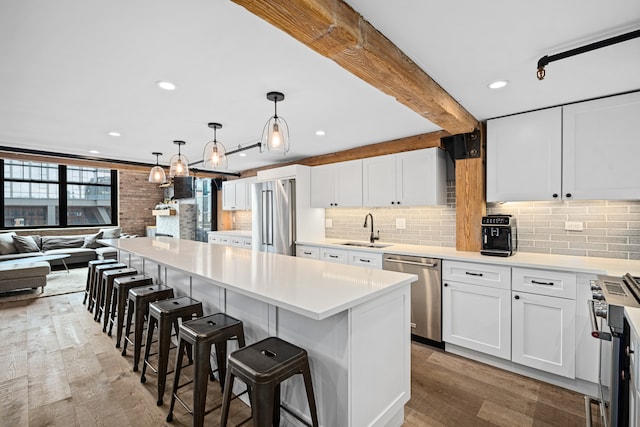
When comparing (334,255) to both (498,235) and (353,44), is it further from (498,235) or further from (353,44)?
(353,44)

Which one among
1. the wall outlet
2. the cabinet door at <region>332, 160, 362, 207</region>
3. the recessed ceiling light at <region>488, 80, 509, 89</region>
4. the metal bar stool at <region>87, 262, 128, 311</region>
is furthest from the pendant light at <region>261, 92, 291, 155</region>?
the metal bar stool at <region>87, 262, 128, 311</region>

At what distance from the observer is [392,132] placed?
3404mm

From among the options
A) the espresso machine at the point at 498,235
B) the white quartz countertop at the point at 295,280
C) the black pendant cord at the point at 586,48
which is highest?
the black pendant cord at the point at 586,48

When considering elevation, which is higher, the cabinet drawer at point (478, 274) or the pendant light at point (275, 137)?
the pendant light at point (275, 137)

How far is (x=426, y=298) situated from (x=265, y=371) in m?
2.06

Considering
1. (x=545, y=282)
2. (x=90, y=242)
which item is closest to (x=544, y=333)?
(x=545, y=282)

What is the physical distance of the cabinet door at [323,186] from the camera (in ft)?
14.1

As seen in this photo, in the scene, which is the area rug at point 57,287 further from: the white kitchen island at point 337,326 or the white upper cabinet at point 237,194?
the white kitchen island at point 337,326

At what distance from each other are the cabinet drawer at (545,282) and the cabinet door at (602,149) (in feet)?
2.29

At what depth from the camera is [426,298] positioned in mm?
2949

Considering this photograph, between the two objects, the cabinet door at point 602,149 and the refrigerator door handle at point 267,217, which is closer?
the cabinet door at point 602,149

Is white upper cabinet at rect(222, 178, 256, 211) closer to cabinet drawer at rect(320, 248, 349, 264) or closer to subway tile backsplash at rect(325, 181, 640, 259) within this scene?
cabinet drawer at rect(320, 248, 349, 264)

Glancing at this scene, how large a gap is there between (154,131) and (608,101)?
13.9ft

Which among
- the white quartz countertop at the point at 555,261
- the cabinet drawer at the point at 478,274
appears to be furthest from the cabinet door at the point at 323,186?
the cabinet drawer at the point at 478,274
